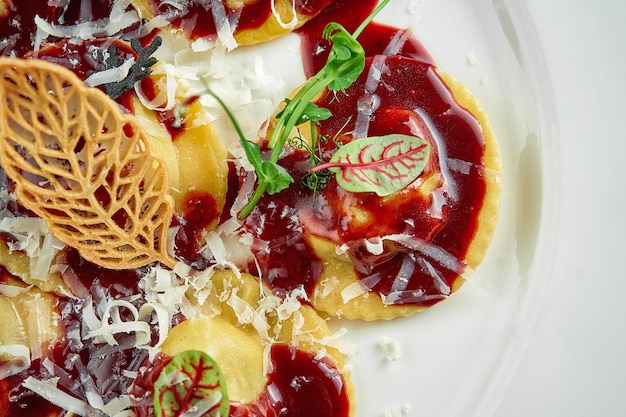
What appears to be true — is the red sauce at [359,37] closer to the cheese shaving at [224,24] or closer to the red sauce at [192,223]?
the cheese shaving at [224,24]

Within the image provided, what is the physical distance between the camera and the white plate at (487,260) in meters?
3.72

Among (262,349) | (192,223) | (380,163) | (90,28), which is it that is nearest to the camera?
(380,163)

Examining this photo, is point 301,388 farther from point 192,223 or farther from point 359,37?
point 359,37

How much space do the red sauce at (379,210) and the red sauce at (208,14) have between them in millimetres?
550

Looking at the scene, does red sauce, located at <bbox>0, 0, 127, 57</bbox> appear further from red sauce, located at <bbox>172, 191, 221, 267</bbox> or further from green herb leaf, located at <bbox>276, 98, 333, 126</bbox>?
green herb leaf, located at <bbox>276, 98, 333, 126</bbox>

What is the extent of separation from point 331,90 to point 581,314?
5.97 feet

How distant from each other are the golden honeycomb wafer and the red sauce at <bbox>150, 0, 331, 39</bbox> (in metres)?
0.85

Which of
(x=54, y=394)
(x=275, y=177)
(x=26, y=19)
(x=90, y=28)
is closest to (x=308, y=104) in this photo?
(x=275, y=177)

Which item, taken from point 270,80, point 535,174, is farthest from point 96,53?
point 535,174

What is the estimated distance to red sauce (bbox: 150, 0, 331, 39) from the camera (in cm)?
385

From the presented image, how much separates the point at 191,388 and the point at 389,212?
125 centimetres

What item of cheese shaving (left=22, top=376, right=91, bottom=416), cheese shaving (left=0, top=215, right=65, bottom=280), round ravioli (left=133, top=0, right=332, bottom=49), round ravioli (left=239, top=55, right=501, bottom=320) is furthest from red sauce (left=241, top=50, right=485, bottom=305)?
cheese shaving (left=22, top=376, right=91, bottom=416)

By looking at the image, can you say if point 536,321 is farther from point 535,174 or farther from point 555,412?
point 535,174

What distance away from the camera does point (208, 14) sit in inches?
152
